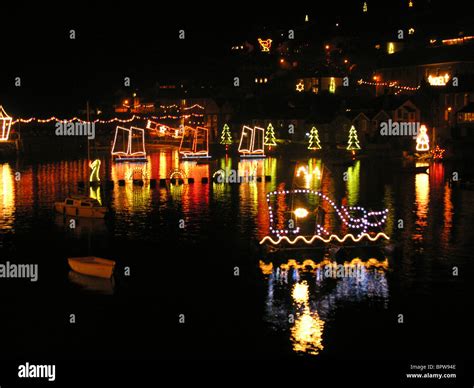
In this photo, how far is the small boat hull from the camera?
108 feet

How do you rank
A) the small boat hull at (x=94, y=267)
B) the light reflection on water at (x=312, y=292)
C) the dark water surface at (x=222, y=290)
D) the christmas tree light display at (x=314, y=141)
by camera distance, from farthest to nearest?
1. the christmas tree light display at (x=314, y=141)
2. the small boat hull at (x=94, y=267)
3. the light reflection on water at (x=312, y=292)
4. the dark water surface at (x=222, y=290)

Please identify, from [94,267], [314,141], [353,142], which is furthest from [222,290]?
[314,141]

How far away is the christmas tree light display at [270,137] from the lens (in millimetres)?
105456

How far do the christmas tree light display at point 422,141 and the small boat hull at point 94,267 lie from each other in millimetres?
61536

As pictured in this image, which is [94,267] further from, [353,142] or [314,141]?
[314,141]

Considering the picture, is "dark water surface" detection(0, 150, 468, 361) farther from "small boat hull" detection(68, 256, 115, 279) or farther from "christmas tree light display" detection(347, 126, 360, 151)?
"christmas tree light display" detection(347, 126, 360, 151)

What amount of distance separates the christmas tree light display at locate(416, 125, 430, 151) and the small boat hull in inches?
2423

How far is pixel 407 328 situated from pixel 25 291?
16509mm

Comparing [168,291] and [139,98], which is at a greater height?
[139,98]

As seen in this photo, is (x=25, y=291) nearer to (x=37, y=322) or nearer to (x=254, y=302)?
(x=37, y=322)

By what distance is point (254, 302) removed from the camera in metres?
30.2

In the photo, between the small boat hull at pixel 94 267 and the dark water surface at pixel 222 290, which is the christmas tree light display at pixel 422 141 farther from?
the small boat hull at pixel 94 267

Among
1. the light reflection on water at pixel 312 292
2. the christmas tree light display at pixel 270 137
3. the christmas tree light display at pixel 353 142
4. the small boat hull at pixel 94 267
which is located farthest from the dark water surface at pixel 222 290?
the christmas tree light display at pixel 270 137

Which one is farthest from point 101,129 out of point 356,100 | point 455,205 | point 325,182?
point 455,205
